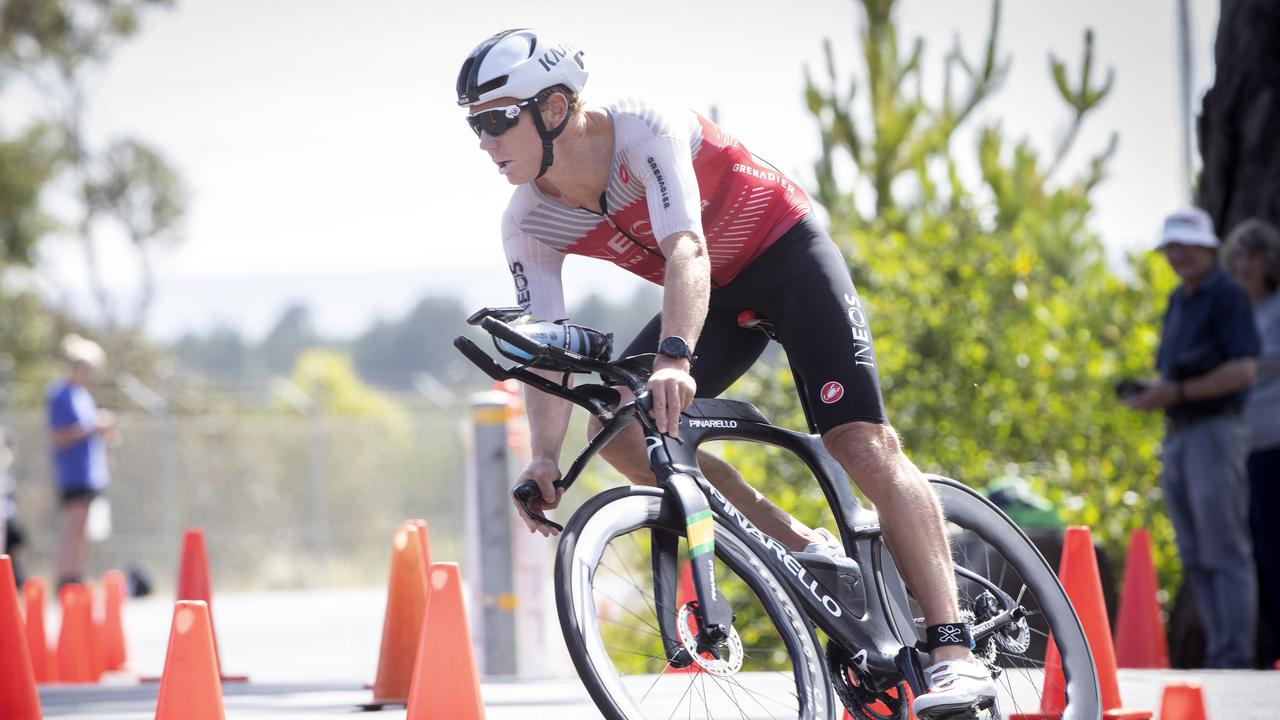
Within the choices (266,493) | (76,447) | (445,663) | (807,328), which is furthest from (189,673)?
(266,493)

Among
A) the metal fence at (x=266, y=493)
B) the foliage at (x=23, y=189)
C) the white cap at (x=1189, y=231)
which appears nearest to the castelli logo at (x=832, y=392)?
the white cap at (x=1189, y=231)

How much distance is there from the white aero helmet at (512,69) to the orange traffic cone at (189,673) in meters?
1.66

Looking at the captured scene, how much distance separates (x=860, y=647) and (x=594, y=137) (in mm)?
1607

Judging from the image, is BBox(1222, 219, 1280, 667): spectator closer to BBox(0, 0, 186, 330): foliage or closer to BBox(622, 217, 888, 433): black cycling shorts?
BBox(622, 217, 888, 433): black cycling shorts

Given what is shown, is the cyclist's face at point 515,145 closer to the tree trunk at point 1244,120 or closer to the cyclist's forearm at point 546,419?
the cyclist's forearm at point 546,419

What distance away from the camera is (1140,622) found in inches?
310

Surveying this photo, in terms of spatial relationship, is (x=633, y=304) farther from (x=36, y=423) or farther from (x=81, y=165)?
(x=36, y=423)

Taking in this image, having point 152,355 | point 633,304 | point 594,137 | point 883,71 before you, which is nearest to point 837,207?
point 883,71

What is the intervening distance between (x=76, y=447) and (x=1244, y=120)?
31.0 ft

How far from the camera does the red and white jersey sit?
4.39 meters

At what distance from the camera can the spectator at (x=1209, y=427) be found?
7.68 m

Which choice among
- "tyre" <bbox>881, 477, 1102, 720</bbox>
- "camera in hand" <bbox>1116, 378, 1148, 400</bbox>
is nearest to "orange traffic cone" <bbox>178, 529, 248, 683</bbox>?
"tyre" <bbox>881, 477, 1102, 720</bbox>

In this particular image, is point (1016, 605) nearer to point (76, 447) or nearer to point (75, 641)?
point (75, 641)

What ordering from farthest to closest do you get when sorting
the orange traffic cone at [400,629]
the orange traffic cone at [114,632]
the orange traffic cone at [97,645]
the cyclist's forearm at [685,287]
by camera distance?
the orange traffic cone at [114,632] < the orange traffic cone at [97,645] < the orange traffic cone at [400,629] < the cyclist's forearm at [685,287]
